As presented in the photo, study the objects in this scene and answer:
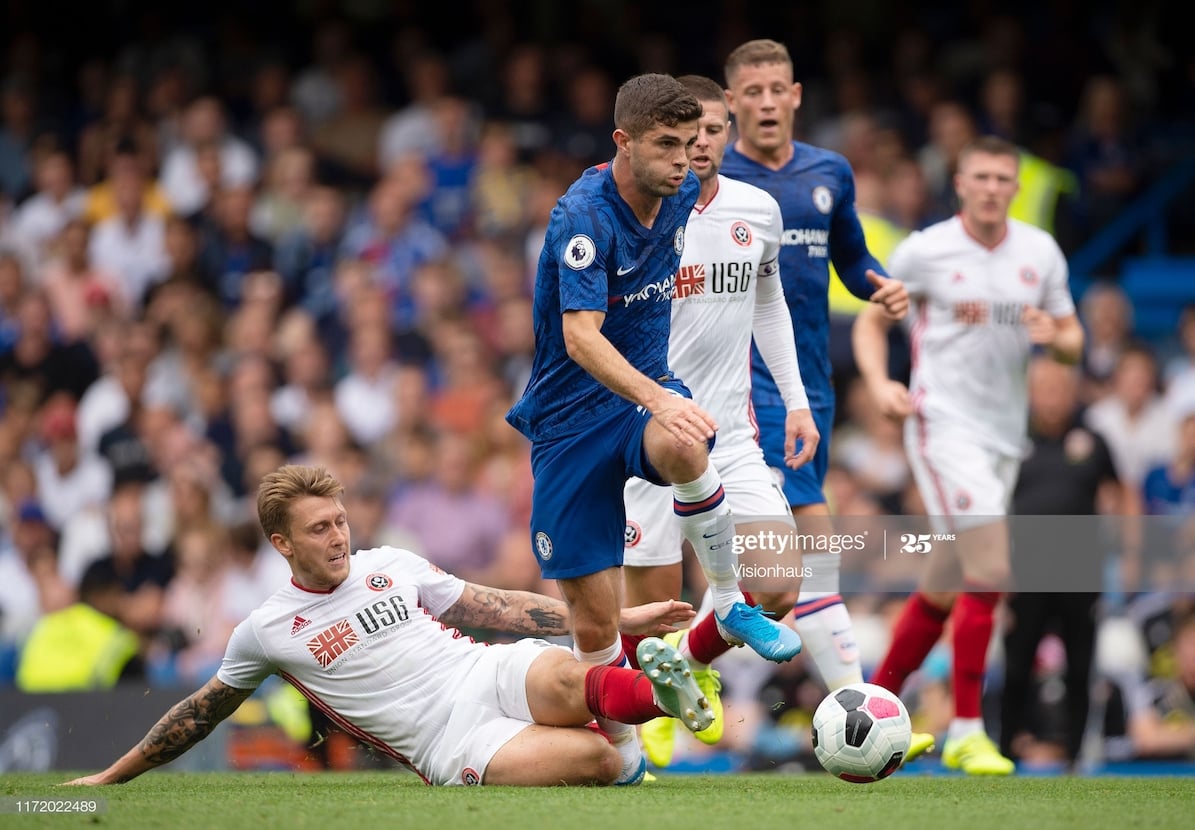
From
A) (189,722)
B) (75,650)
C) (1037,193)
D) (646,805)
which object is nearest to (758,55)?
(646,805)

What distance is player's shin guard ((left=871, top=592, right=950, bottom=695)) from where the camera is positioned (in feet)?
28.5


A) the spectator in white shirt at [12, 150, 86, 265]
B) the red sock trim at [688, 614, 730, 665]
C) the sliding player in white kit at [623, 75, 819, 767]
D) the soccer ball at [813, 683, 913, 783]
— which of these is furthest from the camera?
the spectator in white shirt at [12, 150, 86, 265]

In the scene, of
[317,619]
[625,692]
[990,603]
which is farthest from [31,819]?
[990,603]

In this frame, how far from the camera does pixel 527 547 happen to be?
1158cm

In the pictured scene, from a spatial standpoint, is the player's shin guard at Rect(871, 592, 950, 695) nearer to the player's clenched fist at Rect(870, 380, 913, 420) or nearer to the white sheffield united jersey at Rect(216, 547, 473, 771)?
the player's clenched fist at Rect(870, 380, 913, 420)

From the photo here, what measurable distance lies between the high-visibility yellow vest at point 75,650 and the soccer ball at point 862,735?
5.99m

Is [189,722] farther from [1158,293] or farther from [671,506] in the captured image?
[1158,293]

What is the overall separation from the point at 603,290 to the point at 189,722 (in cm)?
230

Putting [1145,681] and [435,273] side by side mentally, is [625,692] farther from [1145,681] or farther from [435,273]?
[435,273]

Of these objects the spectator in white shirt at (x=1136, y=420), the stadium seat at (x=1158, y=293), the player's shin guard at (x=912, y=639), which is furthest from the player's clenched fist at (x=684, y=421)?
the stadium seat at (x=1158, y=293)

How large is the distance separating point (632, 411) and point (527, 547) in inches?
197

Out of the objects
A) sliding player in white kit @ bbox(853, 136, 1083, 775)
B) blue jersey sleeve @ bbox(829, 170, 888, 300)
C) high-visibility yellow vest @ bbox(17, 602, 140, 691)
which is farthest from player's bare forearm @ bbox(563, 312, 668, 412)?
high-visibility yellow vest @ bbox(17, 602, 140, 691)

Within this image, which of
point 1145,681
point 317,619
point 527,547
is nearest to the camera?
point 317,619

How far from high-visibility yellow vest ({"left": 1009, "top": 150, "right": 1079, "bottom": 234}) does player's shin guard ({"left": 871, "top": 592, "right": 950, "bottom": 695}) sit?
16.1 ft
